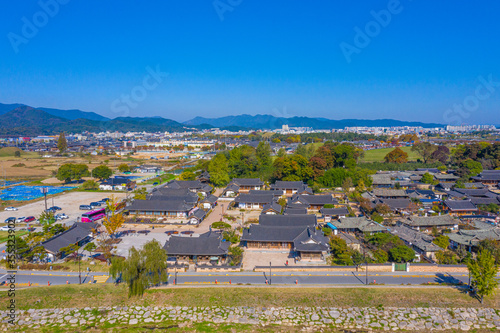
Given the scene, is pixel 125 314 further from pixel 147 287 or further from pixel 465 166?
pixel 465 166

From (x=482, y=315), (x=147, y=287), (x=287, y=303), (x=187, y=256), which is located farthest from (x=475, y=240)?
(x=147, y=287)

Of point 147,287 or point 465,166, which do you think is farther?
point 465,166

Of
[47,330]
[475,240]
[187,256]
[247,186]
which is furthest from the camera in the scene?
[247,186]

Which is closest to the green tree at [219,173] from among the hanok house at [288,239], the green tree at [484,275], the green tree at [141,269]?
the hanok house at [288,239]

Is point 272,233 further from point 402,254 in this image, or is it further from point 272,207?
point 402,254

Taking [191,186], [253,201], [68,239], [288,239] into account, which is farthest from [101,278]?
[191,186]

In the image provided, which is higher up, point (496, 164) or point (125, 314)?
point (496, 164)

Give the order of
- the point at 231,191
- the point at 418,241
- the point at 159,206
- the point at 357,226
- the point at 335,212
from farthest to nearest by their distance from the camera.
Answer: the point at 231,191 < the point at 159,206 < the point at 335,212 < the point at 357,226 < the point at 418,241

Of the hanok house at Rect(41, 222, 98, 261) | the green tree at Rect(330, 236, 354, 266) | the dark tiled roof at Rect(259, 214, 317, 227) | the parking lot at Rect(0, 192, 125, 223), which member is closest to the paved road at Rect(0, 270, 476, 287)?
the green tree at Rect(330, 236, 354, 266)
